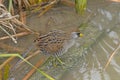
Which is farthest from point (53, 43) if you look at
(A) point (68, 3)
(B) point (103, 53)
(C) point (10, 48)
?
(A) point (68, 3)

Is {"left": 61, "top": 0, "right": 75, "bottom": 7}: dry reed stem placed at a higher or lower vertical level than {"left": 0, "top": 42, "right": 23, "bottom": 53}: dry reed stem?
higher

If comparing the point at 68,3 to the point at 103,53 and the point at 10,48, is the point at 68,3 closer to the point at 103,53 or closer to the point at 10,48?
the point at 103,53

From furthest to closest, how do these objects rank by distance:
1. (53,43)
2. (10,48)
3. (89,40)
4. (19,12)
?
1. (19,12)
2. (89,40)
3. (10,48)
4. (53,43)

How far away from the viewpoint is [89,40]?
365cm

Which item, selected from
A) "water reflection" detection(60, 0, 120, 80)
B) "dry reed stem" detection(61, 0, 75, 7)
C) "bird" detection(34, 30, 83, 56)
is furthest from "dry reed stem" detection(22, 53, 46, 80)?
"dry reed stem" detection(61, 0, 75, 7)

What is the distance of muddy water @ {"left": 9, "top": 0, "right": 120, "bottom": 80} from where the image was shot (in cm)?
319

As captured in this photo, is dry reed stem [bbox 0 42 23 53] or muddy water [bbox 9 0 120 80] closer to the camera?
muddy water [bbox 9 0 120 80]

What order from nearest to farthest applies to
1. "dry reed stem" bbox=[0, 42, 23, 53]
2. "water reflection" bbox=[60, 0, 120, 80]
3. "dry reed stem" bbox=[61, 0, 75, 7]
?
"water reflection" bbox=[60, 0, 120, 80], "dry reed stem" bbox=[0, 42, 23, 53], "dry reed stem" bbox=[61, 0, 75, 7]

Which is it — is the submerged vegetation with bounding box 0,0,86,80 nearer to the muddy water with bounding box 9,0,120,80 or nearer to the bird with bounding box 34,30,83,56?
the muddy water with bounding box 9,0,120,80

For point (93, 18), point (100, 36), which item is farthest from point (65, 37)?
point (93, 18)

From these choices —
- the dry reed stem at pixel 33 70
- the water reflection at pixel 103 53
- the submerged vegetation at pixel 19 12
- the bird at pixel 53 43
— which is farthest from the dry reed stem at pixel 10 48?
the water reflection at pixel 103 53

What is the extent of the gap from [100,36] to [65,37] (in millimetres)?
734

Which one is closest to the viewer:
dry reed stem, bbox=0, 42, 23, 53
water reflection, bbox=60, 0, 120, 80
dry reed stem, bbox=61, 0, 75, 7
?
water reflection, bbox=60, 0, 120, 80

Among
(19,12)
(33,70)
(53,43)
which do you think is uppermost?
(53,43)
